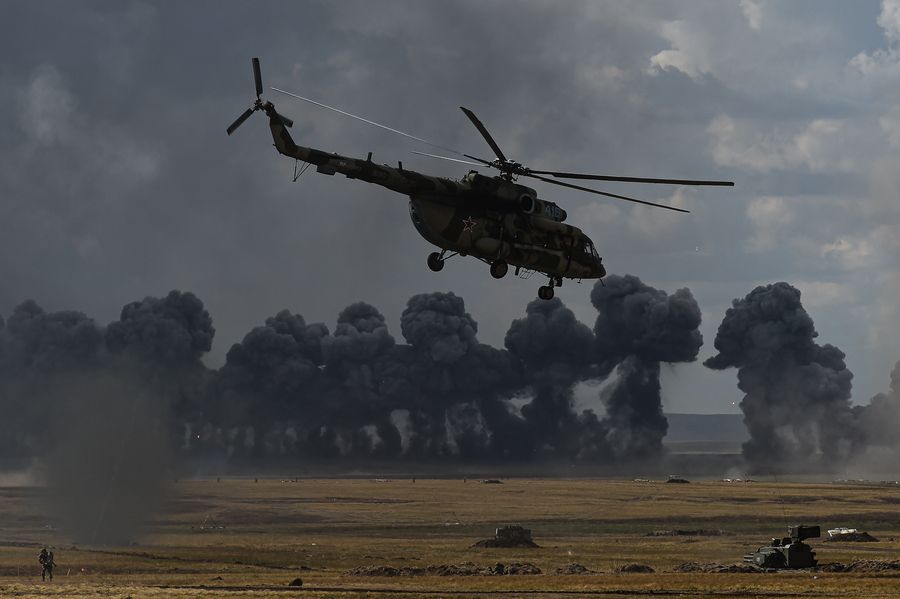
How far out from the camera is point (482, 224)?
7438 centimetres

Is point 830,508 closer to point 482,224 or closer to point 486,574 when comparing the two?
point 486,574

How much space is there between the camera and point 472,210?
2923 inches

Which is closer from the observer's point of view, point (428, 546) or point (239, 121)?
point (239, 121)

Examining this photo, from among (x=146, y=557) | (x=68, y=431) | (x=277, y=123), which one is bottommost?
(x=146, y=557)

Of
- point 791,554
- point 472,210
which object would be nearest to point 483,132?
point 472,210

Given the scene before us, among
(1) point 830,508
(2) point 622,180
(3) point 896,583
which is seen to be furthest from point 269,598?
(1) point 830,508

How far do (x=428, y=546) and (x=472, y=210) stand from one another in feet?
181

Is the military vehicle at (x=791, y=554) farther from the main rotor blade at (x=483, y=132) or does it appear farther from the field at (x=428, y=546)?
the main rotor blade at (x=483, y=132)

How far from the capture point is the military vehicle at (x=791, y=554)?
284 ft

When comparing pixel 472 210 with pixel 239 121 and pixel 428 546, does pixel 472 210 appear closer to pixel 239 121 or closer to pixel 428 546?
pixel 239 121

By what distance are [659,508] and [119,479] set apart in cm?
7159

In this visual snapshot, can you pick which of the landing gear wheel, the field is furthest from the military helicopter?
the field

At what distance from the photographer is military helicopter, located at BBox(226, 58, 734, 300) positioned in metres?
69.9

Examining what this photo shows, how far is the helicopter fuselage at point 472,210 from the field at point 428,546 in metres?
20.4
